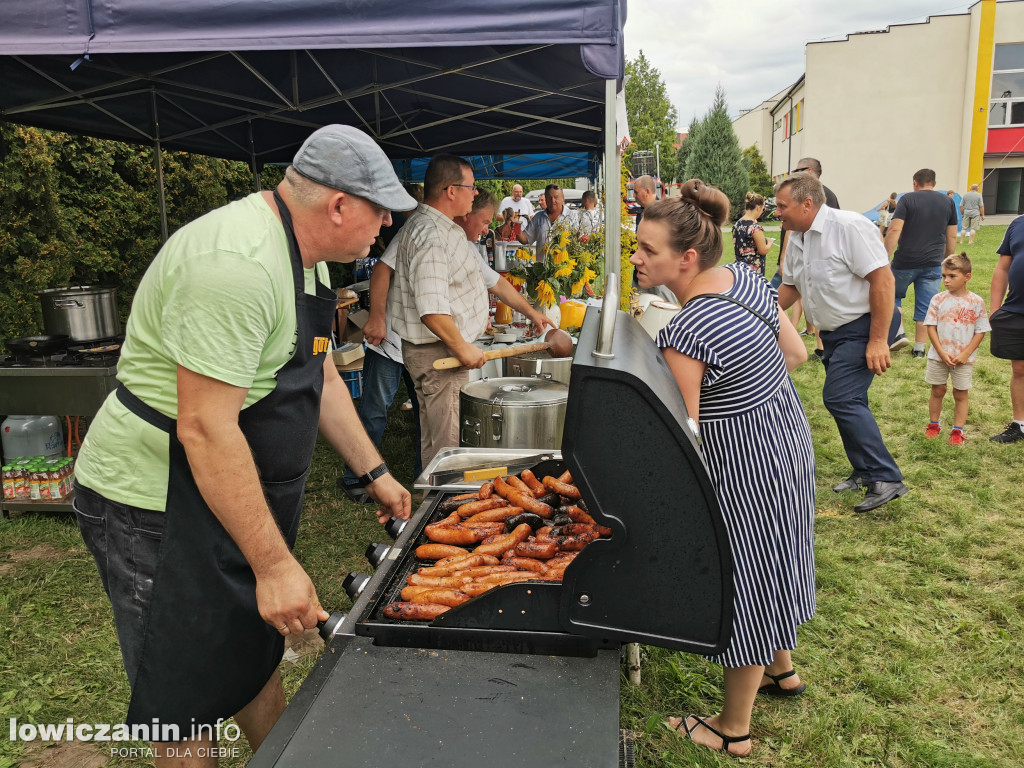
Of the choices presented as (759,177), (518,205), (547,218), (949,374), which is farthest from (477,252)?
(759,177)

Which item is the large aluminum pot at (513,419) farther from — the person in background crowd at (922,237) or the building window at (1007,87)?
the building window at (1007,87)

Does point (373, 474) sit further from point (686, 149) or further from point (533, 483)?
point (686, 149)

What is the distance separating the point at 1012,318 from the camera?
583cm

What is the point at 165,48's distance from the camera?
2.82m

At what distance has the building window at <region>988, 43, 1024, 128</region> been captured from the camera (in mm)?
32094

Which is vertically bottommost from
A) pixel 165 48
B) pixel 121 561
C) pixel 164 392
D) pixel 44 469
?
pixel 44 469

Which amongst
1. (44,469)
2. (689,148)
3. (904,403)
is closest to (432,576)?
(44,469)

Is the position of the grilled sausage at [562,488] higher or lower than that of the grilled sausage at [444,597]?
higher

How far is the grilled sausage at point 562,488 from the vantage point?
2555 mm

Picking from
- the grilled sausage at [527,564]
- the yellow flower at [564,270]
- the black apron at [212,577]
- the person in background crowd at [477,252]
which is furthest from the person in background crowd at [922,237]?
the black apron at [212,577]

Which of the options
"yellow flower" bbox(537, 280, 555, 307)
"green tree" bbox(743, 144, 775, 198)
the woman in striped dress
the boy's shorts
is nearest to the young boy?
the boy's shorts

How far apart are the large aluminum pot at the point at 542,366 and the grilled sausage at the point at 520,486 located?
168 cm

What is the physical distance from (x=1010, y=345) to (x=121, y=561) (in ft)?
21.2

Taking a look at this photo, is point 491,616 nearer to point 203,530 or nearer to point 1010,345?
point 203,530
